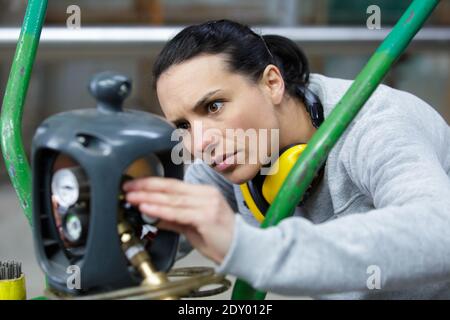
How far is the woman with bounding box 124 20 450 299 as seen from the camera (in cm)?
56

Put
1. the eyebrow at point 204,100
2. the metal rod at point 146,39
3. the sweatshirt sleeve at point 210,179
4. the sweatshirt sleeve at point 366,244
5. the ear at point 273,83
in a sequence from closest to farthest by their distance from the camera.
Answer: the sweatshirt sleeve at point 366,244
the eyebrow at point 204,100
the ear at point 273,83
the sweatshirt sleeve at point 210,179
the metal rod at point 146,39

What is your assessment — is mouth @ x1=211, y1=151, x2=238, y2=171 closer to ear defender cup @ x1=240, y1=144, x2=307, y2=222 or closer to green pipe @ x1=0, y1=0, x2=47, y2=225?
ear defender cup @ x1=240, y1=144, x2=307, y2=222

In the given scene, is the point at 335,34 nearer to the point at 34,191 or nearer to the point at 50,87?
the point at 50,87

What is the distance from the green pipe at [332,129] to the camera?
2.14ft

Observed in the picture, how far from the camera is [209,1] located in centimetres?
342

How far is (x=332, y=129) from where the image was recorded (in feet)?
2.16

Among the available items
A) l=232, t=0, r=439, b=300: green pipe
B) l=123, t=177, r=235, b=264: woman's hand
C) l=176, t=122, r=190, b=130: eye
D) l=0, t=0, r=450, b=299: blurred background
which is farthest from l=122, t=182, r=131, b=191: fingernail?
l=0, t=0, r=450, b=299: blurred background

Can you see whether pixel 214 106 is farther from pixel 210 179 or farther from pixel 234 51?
pixel 210 179

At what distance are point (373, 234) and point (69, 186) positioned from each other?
0.85 feet

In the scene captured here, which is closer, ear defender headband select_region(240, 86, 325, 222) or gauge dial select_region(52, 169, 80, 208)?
gauge dial select_region(52, 169, 80, 208)

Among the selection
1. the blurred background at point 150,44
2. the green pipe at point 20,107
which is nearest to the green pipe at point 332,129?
the green pipe at point 20,107

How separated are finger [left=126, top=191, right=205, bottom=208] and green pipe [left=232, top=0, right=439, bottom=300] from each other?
0.12 meters

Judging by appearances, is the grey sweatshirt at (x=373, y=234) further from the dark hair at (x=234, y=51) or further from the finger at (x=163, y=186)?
the dark hair at (x=234, y=51)

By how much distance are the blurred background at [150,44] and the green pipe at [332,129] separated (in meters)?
0.92
